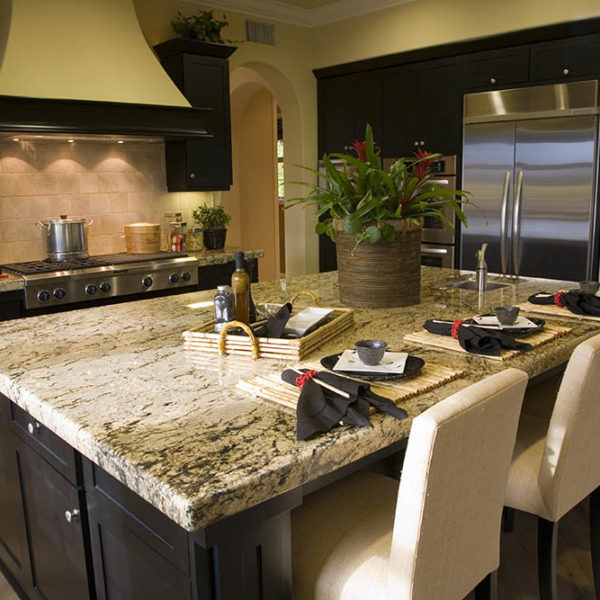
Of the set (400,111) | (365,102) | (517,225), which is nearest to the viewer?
(517,225)

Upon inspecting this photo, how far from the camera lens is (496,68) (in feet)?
16.3

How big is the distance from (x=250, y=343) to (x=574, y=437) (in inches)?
37.9

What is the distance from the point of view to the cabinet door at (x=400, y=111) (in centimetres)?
552

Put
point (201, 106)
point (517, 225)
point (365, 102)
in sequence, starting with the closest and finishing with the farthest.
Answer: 1. point (517, 225)
2. point (201, 106)
3. point (365, 102)

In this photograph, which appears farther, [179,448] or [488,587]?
[488,587]

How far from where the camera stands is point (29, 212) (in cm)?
457

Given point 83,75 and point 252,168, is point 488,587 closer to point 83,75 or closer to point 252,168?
point 83,75

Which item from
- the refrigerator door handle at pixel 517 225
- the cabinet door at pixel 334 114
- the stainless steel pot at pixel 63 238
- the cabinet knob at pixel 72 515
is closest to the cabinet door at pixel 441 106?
the refrigerator door handle at pixel 517 225

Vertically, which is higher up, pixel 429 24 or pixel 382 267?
pixel 429 24

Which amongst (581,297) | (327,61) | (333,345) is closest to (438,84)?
(327,61)

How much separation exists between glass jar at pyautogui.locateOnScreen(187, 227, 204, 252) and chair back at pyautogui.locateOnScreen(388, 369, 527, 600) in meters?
4.11

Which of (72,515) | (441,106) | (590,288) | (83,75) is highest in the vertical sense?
(83,75)

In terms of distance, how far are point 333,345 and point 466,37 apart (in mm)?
3969

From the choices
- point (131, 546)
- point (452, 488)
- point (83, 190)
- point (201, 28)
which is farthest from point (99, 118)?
point (452, 488)
